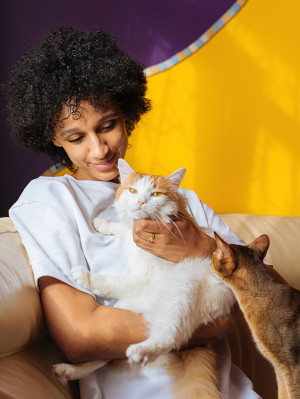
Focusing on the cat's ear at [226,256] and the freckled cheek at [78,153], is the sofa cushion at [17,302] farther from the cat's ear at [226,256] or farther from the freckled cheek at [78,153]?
the cat's ear at [226,256]

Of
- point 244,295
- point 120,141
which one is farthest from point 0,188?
point 244,295

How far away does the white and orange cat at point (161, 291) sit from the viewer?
1.13m

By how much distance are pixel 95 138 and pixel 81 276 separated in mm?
469

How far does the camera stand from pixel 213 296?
4.11 ft

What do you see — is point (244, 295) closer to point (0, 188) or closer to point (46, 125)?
point (46, 125)

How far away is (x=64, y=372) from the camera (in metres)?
1.18

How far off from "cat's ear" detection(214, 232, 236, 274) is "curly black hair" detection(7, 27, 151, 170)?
677 millimetres

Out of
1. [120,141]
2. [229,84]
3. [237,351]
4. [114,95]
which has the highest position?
Result: [229,84]

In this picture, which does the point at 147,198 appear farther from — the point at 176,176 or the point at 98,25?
the point at 98,25

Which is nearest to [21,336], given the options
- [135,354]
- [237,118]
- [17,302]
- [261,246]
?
[17,302]

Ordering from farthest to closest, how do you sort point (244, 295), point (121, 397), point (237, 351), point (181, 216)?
point (237, 351) < point (181, 216) < point (121, 397) < point (244, 295)

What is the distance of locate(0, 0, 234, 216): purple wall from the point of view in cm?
237

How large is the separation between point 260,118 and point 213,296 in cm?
146

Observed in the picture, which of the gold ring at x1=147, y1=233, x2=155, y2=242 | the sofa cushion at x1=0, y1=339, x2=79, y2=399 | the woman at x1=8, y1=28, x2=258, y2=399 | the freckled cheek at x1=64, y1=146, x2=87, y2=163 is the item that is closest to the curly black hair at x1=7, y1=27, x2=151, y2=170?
the woman at x1=8, y1=28, x2=258, y2=399
